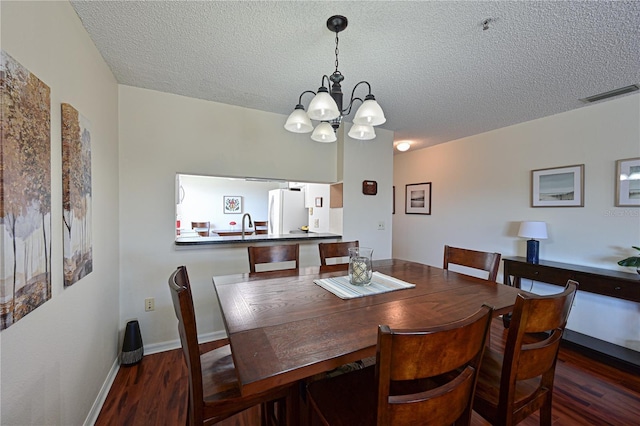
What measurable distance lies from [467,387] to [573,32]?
198cm

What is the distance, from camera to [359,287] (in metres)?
1.51

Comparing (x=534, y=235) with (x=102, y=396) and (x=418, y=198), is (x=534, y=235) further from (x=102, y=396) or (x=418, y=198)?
(x=102, y=396)

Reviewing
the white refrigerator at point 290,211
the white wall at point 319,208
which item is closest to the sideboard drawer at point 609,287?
the white wall at point 319,208

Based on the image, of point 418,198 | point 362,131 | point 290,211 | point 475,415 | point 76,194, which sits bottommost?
point 475,415

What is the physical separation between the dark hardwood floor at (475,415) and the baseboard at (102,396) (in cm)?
3

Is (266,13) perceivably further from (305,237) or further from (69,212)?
(305,237)

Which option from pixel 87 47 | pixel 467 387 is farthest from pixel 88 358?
pixel 467 387

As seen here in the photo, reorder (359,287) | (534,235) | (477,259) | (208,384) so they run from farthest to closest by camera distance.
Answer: (534,235), (477,259), (359,287), (208,384)

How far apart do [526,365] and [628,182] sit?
8.13 ft

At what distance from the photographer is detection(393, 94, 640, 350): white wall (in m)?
2.34

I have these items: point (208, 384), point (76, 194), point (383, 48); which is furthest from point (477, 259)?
point (76, 194)

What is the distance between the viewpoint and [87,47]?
4.99 feet

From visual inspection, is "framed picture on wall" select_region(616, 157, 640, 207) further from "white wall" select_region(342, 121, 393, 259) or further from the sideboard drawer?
"white wall" select_region(342, 121, 393, 259)

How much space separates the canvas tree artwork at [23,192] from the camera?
0.80 metres
